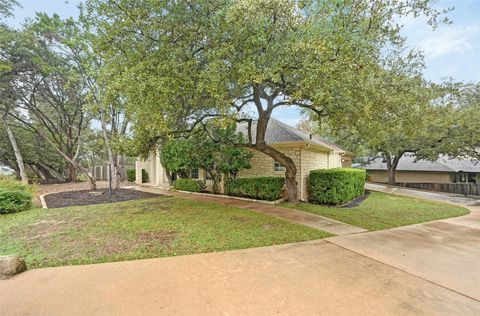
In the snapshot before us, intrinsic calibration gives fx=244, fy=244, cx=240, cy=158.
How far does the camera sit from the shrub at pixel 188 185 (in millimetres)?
13719

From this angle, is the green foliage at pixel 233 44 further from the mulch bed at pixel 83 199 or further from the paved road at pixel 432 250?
the mulch bed at pixel 83 199

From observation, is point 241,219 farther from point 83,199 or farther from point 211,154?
point 83,199

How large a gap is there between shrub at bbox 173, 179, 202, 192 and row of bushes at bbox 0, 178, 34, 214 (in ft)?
22.2

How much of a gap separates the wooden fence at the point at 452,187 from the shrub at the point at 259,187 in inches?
779

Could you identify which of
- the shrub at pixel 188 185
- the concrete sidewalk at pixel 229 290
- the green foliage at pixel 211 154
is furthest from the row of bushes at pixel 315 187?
the concrete sidewalk at pixel 229 290

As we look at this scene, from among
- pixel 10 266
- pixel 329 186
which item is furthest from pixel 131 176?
pixel 10 266

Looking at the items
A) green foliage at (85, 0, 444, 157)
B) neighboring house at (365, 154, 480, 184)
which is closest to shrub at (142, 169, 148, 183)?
green foliage at (85, 0, 444, 157)

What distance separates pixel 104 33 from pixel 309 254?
7.40m

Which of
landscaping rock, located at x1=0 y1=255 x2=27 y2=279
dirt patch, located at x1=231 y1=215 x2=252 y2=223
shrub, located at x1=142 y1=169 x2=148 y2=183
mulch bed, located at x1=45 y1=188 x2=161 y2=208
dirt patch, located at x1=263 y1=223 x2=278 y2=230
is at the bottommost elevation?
dirt patch, located at x1=263 y1=223 x2=278 y2=230

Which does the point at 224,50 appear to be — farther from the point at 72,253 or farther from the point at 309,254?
the point at 72,253

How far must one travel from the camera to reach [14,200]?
8719mm

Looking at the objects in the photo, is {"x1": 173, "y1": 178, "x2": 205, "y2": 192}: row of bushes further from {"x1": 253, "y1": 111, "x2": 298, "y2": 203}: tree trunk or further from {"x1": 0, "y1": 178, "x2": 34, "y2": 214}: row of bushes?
{"x1": 0, "y1": 178, "x2": 34, "y2": 214}: row of bushes

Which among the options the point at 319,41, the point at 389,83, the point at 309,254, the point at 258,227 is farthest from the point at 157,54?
the point at 389,83

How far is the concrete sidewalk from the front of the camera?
3029 mm
